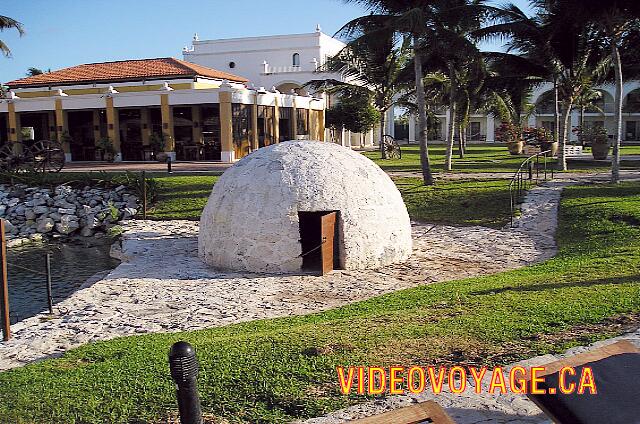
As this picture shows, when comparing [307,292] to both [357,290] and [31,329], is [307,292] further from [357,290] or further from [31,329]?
[31,329]

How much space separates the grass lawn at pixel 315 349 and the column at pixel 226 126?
24.4m

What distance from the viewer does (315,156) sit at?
13352 millimetres

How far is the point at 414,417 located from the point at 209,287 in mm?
7911

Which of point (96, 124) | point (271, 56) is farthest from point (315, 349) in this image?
point (271, 56)

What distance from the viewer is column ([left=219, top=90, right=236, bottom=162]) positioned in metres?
32.5

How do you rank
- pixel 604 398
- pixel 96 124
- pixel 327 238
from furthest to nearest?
pixel 96 124 → pixel 327 238 → pixel 604 398

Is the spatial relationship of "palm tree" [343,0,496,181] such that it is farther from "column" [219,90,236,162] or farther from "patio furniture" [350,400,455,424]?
"patio furniture" [350,400,455,424]

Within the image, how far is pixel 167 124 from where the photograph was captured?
3428 cm

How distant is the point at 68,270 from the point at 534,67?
64.0ft

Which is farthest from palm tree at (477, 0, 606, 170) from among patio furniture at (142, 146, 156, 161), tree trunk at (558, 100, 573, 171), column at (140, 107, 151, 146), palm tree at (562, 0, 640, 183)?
column at (140, 107, 151, 146)

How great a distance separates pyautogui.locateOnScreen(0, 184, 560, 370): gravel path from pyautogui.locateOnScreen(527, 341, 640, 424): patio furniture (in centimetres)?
599

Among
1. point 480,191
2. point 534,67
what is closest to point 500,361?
point 480,191

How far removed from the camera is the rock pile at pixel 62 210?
21734 millimetres

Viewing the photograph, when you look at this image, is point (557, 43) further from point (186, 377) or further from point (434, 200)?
point (186, 377)
